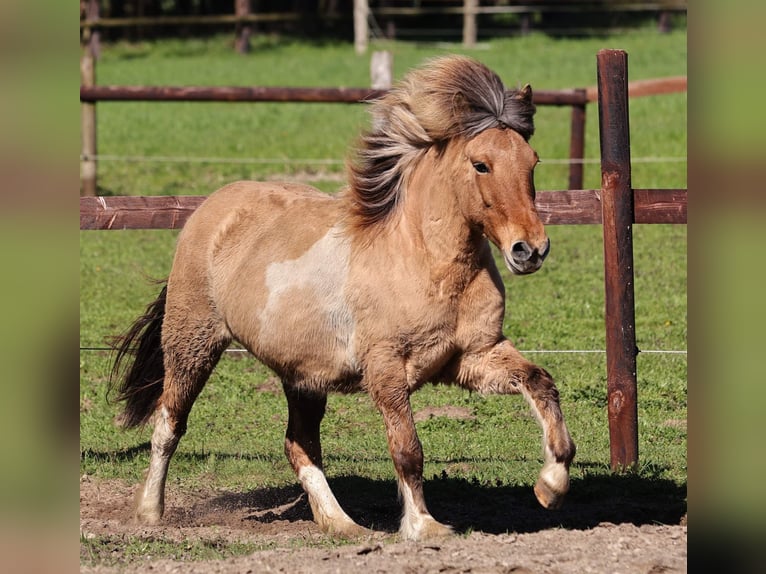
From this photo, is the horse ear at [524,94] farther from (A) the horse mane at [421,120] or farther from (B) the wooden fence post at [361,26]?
(B) the wooden fence post at [361,26]

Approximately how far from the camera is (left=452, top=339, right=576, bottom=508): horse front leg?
454cm

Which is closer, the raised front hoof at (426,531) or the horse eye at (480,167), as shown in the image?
the horse eye at (480,167)

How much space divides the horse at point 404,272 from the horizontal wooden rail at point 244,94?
7.29m

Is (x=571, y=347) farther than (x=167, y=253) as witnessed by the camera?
No

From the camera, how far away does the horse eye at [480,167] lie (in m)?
4.57

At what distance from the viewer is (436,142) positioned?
194 inches

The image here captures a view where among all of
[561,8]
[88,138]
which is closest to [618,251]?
[88,138]

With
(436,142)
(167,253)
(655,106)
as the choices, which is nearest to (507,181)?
(436,142)

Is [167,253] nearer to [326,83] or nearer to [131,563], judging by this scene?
[131,563]

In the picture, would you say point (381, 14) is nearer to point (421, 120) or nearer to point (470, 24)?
point (470, 24)

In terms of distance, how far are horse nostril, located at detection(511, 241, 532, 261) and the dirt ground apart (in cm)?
121

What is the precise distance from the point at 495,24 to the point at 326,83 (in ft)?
59.1

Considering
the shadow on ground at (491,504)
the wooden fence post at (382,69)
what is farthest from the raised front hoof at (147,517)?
the wooden fence post at (382,69)

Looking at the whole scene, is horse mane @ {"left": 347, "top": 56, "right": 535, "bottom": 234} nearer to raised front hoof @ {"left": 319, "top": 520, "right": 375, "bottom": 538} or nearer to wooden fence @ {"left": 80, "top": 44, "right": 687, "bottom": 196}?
raised front hoof @ {"left": 319, "top": 520, "right": 375, "bottom": 538}
